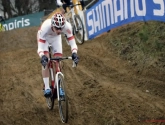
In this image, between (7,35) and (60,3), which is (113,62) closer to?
(60,3)

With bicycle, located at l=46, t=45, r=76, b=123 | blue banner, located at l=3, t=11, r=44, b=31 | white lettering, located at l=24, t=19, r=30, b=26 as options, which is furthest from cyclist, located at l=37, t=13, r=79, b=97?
white lettering, located at l=24, t=19, r=30, b=26

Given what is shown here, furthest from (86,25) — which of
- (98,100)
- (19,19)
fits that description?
(19,19)

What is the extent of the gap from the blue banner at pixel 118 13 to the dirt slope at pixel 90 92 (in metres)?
1.19

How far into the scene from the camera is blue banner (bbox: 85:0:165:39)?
9.81m

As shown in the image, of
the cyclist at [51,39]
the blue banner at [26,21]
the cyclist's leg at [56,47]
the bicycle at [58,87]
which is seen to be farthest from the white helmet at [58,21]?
the blue banner at [26,21]

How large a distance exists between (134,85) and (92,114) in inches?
74.4

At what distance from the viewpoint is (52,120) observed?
7.29 metres

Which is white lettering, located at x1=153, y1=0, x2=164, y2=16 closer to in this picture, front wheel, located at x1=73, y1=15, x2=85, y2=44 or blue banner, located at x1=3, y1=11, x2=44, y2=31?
front wheel, located at x1=73, y1=15, x2=85, y2=44

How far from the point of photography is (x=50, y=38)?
293 inches

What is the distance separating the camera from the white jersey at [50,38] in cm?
723

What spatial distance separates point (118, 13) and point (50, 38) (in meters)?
5.27

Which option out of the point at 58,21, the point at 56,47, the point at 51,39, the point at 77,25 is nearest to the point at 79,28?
the point at 77,25

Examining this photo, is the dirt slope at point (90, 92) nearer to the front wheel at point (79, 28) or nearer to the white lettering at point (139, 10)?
the front wheel at point (79, 28)

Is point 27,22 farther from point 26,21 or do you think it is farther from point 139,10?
point 139,10
